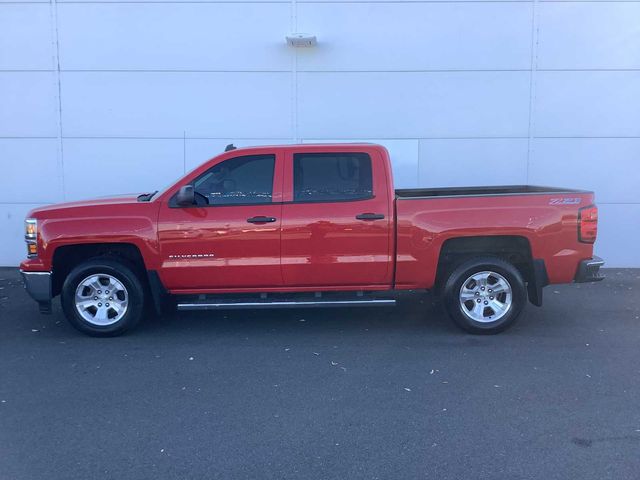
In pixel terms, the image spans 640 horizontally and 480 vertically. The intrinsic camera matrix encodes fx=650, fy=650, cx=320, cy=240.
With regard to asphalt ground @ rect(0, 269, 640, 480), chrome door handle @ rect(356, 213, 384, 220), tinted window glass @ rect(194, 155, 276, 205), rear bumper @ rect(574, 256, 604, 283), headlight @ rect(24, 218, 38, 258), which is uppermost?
tinted window glass @ rect(194, 155, 276, 205)

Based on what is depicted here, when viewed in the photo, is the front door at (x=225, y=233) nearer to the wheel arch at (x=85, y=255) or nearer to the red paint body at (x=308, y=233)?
the red paint body at (x=308, y=233)

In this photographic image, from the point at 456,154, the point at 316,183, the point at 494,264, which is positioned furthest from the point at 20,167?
the point at 494,264

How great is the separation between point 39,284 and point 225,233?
2.02m

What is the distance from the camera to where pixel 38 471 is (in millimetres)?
4020

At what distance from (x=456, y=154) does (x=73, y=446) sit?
754 centimetres

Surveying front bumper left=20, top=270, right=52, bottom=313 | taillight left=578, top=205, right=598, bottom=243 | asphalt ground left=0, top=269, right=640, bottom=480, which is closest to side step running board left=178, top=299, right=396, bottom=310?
asphalt ground left=0, top=269, right=640, bottom=480

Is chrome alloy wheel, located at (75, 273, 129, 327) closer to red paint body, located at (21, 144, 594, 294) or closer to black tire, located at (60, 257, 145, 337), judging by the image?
black tire, located at (60, 257, 145, 337)

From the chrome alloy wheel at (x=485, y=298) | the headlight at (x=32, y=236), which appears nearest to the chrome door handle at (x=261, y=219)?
the chrome alloy wheel at (x=485, y=298)

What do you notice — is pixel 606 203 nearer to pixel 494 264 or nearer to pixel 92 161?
pixel 494 264

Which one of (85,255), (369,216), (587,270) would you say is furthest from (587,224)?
(85,255)

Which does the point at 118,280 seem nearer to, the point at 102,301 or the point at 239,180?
the point at 102,301

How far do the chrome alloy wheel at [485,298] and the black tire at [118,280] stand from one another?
340cm

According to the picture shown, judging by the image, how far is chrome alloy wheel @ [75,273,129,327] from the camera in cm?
676

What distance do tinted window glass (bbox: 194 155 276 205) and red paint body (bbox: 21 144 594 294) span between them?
104 mm
